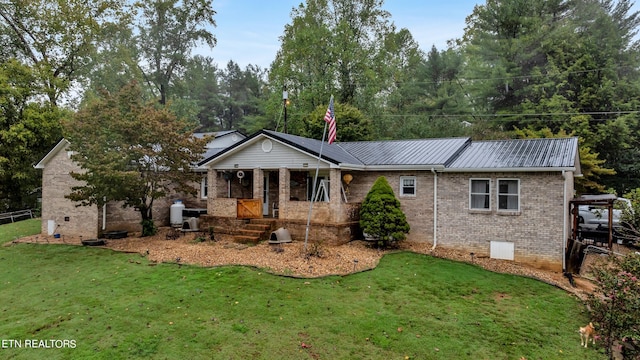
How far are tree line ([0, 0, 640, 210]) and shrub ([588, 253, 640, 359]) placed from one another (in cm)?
1606

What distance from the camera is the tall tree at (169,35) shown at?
33.4 meters

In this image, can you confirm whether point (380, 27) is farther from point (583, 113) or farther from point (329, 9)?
point (583, 113)

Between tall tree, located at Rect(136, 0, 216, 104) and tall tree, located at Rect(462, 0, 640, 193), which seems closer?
tall tree, located at Rect(462, 0, 640, 193)

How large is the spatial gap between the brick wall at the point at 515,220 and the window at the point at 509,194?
154 millimetres

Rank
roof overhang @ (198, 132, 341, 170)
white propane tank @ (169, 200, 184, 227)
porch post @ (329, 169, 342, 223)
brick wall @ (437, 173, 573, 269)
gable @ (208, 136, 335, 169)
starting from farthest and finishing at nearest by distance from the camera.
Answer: white propane tank @ (169, 200, 184, 227), gable @ (208, 136, 335, 169), roof overhang @ (198, 132, 341, 170), porch post @ (329, 169, 342, 223), brick wall @ (437, 173, 573, 269)

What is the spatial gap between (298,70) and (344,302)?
28.2 m

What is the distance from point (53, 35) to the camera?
25469 millimetres

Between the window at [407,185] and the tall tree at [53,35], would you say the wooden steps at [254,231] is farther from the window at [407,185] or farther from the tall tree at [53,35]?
the tall tree at [53,35]

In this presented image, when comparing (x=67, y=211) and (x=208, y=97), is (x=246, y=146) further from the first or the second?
(x=208, y=97)

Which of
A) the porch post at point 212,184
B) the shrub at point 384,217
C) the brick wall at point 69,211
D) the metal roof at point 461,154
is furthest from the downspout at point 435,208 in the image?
the brick wall at point 69,211

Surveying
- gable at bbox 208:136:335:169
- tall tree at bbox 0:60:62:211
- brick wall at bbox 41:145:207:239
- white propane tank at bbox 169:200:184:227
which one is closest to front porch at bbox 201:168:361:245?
gable at bbox 208:136:335:169

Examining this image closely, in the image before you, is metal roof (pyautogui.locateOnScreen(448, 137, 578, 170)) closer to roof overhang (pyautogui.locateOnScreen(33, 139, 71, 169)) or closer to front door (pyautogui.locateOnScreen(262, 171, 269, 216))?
front door (pyautogui.locateOnScreen(262, 171, 269, 216))

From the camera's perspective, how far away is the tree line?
23125mm

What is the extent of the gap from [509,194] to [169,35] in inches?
1334
